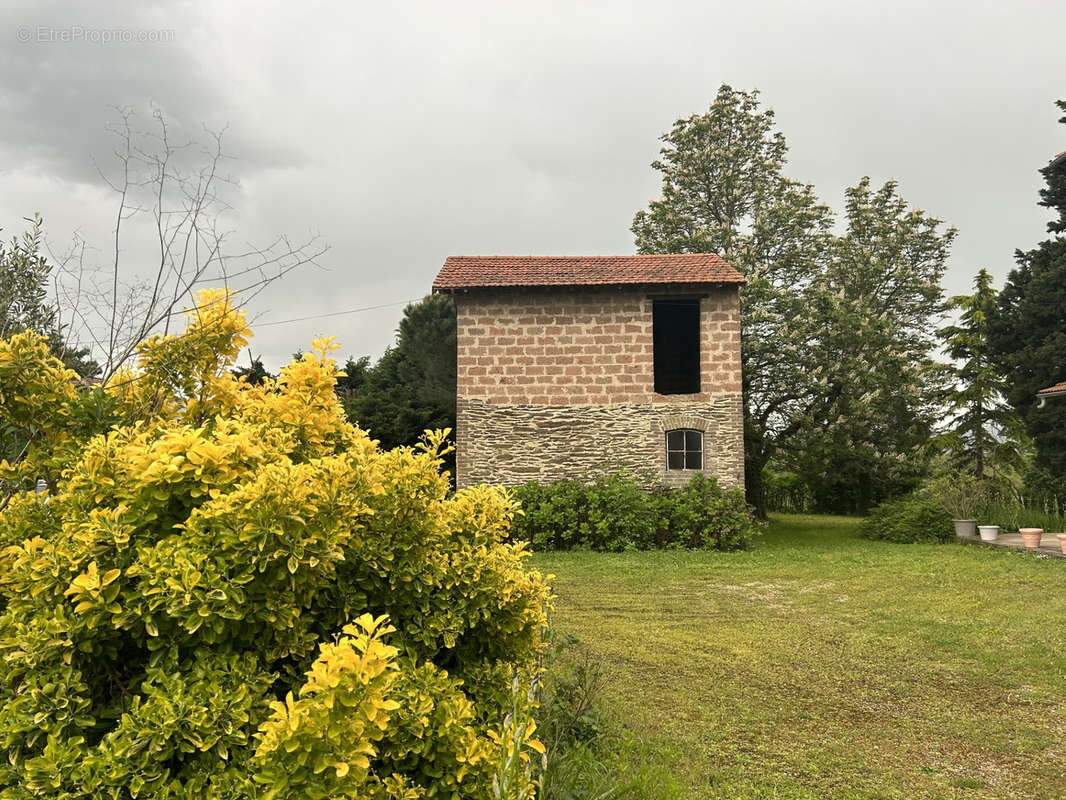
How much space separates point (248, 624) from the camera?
2.68 meters

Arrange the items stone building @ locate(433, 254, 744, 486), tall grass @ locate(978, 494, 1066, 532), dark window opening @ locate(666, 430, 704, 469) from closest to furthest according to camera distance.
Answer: stone building @ locate(433, 254, 744, 486), dark window opening @ locate(666, 430, 704, 469), tall grass @ locate(978, 494, 1066, 532)

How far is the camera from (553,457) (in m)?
16.5

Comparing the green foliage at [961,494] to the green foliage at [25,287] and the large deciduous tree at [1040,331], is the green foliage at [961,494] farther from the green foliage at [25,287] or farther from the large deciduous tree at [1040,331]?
the green foliage at [25,287]

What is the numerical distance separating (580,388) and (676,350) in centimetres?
645

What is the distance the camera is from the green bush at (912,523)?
58.4ft

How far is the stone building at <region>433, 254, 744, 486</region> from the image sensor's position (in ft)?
54.1

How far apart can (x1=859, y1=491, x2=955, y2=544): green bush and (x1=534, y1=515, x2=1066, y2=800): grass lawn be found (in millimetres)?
4838

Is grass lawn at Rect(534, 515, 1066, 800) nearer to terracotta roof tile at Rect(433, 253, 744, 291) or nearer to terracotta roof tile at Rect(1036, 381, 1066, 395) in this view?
terracotta roof tile at Rect(1036, 381, 1066, 395)

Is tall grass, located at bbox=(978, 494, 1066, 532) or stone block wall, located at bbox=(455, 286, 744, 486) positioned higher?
stone block wall, located at bbox=(455, 286, 744, 486)

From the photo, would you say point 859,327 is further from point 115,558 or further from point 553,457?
point 115,558

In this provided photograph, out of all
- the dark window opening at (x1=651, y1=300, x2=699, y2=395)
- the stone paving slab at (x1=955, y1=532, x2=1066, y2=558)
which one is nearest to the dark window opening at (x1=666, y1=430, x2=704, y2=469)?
the dark window opening at (x1=651, y1=300, x2=699, y2=395)

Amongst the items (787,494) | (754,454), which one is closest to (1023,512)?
(754,454)

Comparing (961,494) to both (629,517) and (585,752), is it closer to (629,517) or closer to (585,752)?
(629,517)

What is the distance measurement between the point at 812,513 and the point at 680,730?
23.4 m
